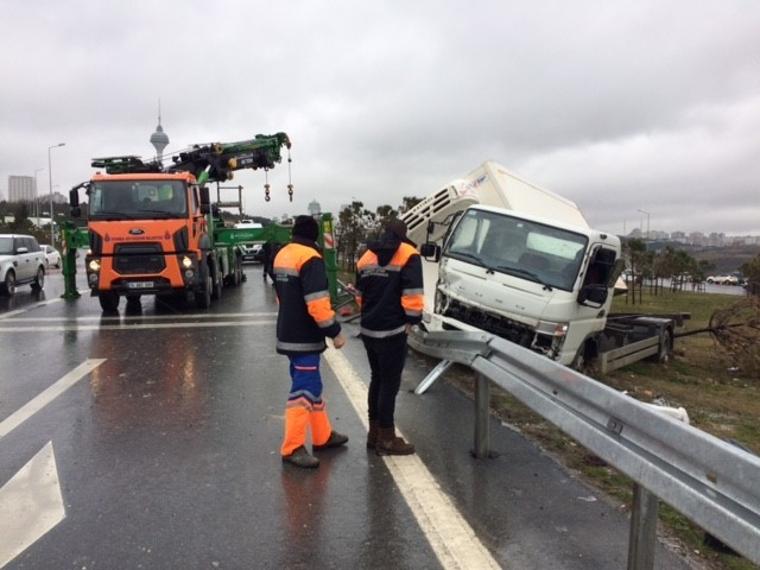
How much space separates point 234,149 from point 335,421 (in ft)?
47.2

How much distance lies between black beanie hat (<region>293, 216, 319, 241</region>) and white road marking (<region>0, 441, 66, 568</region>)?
2.39 meters

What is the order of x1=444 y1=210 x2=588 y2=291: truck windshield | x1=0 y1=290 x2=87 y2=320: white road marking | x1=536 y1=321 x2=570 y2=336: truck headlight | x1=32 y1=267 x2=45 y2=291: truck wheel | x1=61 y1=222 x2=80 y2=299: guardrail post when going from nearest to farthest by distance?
x1=536 y1=321 x2=570 y2=336: truck headlight
x1=444 y1=210 x2=588 y2=291: truck windshield
x1=0 y1=290 x2=87 y2=320: white road marking
x1=61 y1=222 x2=80 y2=299: guardrail post
x1=32 y1=267 x2=45 y2=291: truck wheel

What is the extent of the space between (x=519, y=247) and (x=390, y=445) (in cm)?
413

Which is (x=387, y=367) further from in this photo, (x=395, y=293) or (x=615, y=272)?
(x=615, y=272)

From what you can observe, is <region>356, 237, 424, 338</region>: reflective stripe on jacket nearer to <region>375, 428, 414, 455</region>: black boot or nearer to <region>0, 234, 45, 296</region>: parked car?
<region>375, 428, 414, 455</region>: black boot

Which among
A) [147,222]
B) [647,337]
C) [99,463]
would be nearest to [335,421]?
[99,463]

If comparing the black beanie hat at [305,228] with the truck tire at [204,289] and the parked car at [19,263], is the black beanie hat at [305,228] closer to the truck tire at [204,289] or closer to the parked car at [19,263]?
the truck tire at [204,289]

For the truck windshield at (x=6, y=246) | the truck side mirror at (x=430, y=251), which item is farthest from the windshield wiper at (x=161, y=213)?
the truck windshield at (x=6, y=246)

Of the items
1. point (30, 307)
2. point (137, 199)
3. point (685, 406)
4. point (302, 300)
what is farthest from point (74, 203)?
point (685, 406)

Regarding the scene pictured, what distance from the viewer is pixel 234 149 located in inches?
738

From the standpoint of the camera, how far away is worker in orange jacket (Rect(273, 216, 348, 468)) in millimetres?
4684

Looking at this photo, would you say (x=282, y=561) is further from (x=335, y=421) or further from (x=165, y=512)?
(x=335, y=421)

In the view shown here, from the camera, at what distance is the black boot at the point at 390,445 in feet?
16.2

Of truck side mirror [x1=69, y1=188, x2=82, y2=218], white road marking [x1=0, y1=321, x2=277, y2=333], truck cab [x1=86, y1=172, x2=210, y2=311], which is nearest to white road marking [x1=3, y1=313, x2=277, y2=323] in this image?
truck cab [x1=86, y1=172, x2=210, y2=311]
